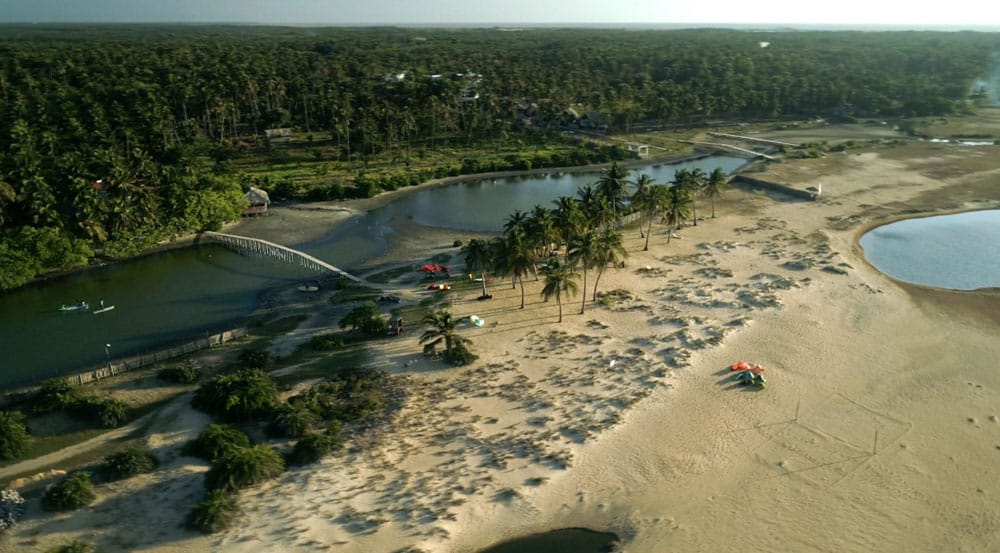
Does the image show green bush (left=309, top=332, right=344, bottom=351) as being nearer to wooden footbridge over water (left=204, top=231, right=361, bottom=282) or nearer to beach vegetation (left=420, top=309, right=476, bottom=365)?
beach vegetation (left=420, top=309, right=476, bottom=365)

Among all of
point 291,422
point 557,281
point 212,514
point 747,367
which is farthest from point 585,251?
point 212,514

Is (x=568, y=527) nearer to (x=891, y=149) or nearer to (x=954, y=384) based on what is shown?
(x=954, y=384)

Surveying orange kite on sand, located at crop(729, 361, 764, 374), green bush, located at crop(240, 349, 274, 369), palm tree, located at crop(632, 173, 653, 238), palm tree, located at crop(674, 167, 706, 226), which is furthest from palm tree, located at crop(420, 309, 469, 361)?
palm tree, located at crop(674, 167, 706, 226)

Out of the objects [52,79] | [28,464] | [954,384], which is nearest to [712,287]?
[954,384]

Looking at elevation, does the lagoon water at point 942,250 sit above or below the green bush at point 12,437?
above

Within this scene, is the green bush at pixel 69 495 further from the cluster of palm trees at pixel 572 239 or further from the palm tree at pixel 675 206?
the palm tree at pixel 675 206

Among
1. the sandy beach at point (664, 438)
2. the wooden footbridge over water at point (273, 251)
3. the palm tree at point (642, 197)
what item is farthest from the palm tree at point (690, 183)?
the wooden footbridge over water at point (273, 251)
